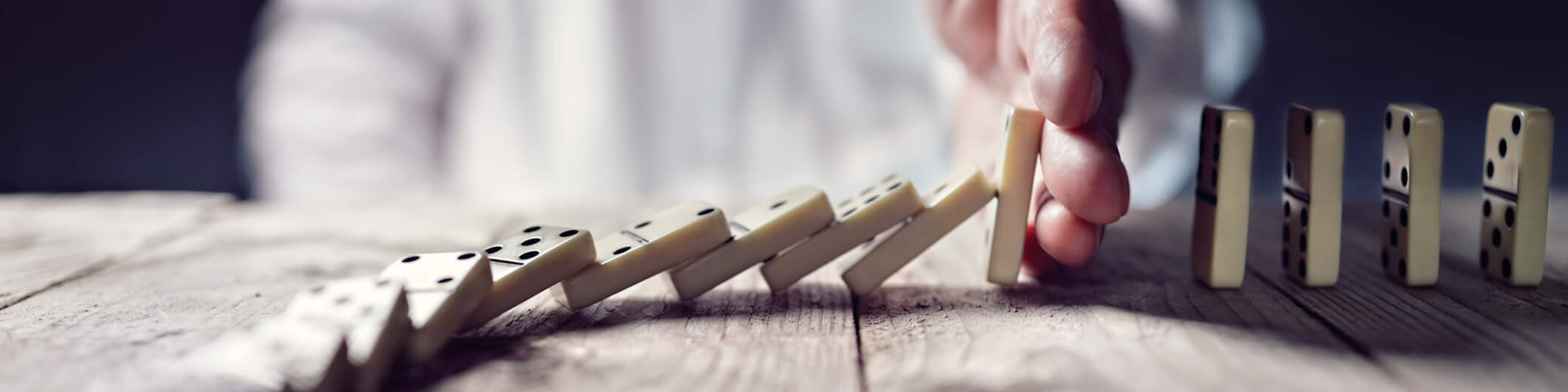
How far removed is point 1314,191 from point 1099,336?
248mm

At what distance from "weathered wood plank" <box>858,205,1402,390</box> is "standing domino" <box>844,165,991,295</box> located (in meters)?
0.02

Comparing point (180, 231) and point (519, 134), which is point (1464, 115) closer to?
point (519, 134)

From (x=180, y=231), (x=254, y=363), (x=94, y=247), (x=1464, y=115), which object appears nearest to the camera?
(x=254, y=363)

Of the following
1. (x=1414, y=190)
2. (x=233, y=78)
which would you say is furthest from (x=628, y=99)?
(x=1414, y=190)

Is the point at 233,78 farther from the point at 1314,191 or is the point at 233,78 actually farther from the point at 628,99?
the point at 1314,191

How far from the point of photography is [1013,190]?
2.59ft

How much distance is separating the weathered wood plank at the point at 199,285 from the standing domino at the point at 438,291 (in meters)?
0.15

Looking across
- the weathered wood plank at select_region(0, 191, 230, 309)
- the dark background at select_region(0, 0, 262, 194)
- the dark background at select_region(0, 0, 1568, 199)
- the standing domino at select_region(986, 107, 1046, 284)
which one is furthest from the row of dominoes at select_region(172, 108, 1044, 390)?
the dark background at select_region(0, 0, 262, 194)

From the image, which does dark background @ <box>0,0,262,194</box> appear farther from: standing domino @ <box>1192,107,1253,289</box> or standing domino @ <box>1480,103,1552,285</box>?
standing domino @ <box>1480,103,1552,285</box>

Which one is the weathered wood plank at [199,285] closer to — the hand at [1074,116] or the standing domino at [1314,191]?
the hand at [1074,116]

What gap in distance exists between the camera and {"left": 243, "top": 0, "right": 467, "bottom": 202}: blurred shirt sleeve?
1.90 m

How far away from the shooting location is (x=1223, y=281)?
2.65 ft

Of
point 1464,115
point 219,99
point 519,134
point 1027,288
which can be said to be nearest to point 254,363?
point 1027,288

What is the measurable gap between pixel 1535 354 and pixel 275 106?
6.66ft
